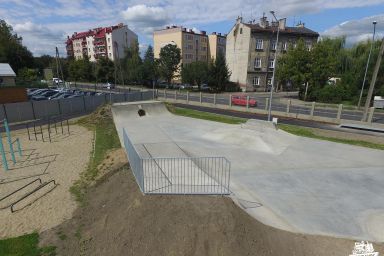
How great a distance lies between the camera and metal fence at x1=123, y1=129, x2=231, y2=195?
1015 centimetres

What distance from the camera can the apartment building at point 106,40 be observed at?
99.8m

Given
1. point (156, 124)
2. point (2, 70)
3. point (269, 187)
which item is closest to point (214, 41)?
point (2, 70)

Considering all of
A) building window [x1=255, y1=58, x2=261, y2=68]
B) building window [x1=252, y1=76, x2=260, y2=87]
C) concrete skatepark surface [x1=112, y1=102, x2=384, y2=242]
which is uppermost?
building window [x1=255, y1=58, x2=261, y2=68]

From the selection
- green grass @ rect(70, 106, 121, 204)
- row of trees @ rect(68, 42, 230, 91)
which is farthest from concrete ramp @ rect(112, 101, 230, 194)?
row of trees @ rect(68, 42, 230, 91)

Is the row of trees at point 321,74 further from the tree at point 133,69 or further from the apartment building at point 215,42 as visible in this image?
the apartment building at point 215,42

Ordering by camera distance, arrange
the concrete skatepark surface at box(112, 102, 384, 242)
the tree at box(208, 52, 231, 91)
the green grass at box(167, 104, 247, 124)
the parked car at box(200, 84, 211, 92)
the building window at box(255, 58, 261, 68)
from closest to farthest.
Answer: the concrete skatepark surface at box(112, 102, 384, 242)
the green grass at box(167, 104, 247, 124)
the tree at box(208, 52, 231, 91)
the building window at box(255, 58, 261, 68)
the parked car at box(200, 84, 211, 92)

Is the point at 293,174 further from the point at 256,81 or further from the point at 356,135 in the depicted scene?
the point at 256,81

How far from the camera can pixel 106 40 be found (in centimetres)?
10219

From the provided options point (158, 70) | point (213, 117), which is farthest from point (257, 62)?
point (213, 117)

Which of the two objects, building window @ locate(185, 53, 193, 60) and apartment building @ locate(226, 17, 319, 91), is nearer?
apartment building @ locate(226, 17, 319, 91)

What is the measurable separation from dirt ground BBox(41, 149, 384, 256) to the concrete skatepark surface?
815mm

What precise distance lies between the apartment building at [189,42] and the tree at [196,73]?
25.9 meters

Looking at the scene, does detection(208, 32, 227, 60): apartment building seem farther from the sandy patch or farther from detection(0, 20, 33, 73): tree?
the sandy patch

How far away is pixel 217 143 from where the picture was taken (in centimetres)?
1781
